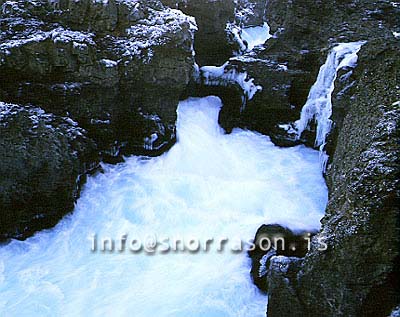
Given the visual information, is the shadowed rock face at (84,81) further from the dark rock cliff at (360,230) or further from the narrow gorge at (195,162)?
the dark rock cliff at (360,230)

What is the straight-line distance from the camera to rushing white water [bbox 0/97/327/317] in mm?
7711

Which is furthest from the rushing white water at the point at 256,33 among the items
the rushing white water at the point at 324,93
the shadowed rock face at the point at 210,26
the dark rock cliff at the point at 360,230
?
the dark rock cliff at the point at 360,230

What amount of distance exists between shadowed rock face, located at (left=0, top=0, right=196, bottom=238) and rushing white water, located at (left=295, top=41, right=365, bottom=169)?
386cm

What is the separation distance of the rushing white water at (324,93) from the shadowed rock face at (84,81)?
3860 mm

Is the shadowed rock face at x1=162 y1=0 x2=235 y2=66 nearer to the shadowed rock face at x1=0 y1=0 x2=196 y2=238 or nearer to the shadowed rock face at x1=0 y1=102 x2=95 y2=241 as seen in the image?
the shadowed rock face at x1=0 y1=0 x2=196 y2=238

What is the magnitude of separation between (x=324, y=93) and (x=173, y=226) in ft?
19.6

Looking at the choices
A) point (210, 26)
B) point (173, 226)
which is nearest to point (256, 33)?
point (210, 26)

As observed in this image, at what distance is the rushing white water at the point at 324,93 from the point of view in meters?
11.5

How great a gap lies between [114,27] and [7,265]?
6.57 meters

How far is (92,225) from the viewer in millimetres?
9766

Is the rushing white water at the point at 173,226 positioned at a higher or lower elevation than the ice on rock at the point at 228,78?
lower

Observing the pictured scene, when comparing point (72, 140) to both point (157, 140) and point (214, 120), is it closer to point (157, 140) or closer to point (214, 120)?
point (157, 140)

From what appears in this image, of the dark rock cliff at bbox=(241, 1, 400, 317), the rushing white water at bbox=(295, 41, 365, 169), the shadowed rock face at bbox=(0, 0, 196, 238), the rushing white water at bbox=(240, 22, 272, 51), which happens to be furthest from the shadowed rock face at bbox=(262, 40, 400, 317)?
the rushing white water at bbox=(240, 22, 272, 51)

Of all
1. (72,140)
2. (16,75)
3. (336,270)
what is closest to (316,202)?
(336,270)
